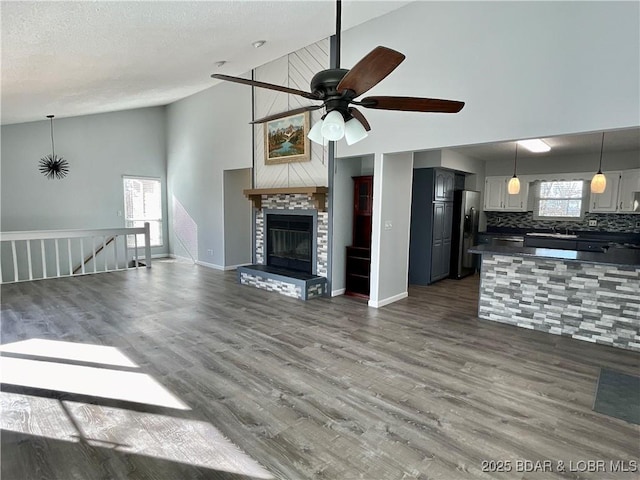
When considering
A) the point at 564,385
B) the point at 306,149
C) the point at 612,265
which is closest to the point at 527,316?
the point at 612,265

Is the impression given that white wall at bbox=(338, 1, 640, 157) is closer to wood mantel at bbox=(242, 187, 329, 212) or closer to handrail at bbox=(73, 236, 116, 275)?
wood mantel at bbox=(242, 187, 329, 212)

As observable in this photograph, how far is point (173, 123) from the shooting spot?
8.89 m

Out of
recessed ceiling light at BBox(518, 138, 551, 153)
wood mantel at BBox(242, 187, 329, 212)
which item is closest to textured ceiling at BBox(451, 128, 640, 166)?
recessed ceiling light at BBox(518, 138, 551, 153)

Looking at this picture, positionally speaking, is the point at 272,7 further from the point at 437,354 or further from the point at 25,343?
the point at 25,343

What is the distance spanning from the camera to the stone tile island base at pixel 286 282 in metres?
5.23

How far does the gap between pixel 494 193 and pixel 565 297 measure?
453cm

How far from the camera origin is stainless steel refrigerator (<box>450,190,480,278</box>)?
6.93 meters

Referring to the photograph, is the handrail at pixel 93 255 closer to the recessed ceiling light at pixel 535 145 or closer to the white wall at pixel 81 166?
the white wall at pixel 81 166

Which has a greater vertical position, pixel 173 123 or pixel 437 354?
pixel 173 123

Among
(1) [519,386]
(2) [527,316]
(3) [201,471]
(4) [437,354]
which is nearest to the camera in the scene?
(3) [201,471]

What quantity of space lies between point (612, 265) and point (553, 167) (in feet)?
15.2

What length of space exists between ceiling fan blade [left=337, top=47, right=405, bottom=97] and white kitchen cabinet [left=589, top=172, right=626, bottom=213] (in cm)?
686

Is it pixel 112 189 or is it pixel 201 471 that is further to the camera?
pixel 112 189

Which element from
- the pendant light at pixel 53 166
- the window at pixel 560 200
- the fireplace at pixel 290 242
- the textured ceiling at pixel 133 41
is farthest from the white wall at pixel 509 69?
the pendant light at pixel 53 166
